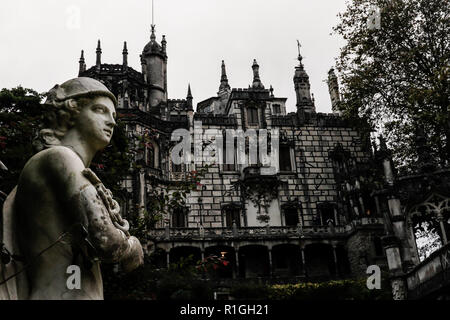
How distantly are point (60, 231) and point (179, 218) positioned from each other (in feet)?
103

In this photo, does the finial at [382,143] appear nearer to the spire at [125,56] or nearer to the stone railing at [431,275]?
the stone railing at [431,275]

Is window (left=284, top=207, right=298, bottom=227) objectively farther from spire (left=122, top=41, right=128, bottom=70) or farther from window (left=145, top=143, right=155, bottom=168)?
spire (left=122, top=41, right=128, bottom=70)

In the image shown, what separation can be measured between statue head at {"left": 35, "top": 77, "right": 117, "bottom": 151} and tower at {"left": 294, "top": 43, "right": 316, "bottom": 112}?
36.4 m

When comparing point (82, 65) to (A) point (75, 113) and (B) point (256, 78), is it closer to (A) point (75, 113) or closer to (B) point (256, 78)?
(B) point (256, 78)

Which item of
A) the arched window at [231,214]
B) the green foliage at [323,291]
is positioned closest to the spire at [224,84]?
the arched window at [231,214]

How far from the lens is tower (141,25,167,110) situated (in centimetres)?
3831

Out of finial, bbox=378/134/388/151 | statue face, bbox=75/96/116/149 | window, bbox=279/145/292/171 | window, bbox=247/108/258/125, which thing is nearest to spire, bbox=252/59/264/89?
window, bbox=247/108/258/125

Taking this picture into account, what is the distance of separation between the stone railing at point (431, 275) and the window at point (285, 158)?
1996 cm

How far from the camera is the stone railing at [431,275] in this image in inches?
513

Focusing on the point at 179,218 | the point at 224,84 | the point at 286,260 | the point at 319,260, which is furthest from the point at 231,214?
the point at 224,84

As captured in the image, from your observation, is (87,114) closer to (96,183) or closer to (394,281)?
(96,183)

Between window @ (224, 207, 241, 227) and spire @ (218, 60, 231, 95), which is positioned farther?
spire @ (218, 60, 231, 95)

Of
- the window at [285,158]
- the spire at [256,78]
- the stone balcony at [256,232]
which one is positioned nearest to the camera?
the stone balcony at [256,232]

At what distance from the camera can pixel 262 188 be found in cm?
3419
